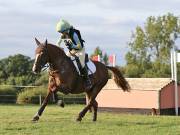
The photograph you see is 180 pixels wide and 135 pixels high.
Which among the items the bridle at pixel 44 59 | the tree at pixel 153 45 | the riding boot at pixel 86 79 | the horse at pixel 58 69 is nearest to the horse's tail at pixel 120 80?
the riding boot at pixel 86 79

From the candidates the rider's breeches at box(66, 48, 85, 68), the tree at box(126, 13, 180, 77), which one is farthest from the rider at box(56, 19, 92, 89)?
the tree at box(126, 13, 180, 77)

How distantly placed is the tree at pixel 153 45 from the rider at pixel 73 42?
106ft

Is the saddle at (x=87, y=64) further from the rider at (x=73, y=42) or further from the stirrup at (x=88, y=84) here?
the stirrup at (x=88, y=84)

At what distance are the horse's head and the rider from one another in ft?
2.35

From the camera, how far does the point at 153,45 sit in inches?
1854

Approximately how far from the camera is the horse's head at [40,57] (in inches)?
480

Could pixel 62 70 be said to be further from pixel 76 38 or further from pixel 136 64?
pixel 136 64

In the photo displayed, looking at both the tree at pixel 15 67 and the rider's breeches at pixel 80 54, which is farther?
the tree at pixel 15 67

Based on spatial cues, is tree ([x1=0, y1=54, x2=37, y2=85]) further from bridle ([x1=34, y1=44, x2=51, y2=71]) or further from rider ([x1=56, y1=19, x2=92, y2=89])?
bridle ([x1=34, y1=44, x2=51, y2=71])

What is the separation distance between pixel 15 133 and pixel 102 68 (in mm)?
4582

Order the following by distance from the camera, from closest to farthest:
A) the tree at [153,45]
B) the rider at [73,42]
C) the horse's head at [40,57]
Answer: the horse's head at [40,57]
the rider at [73,42]
the tree at [153,45]

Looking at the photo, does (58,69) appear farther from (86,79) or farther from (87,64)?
(87,64)

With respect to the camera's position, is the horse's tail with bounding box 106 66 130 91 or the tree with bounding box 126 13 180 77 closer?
the horse's tail with bounding box 106 66 130 91

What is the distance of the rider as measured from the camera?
1277cm
